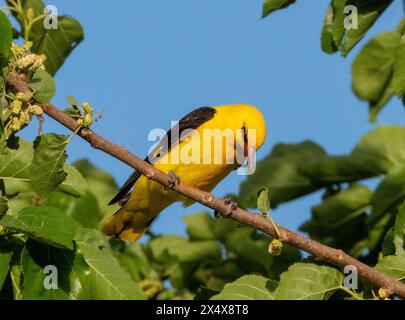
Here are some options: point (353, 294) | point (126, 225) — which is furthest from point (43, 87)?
point (126, 225)

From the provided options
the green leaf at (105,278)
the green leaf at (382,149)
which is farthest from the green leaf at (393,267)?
the green leaf at (382,149)

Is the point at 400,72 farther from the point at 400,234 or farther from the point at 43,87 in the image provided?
the point at 43,87

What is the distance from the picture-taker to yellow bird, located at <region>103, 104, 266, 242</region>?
5.86 m

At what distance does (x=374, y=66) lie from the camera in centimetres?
548

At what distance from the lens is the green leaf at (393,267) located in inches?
143

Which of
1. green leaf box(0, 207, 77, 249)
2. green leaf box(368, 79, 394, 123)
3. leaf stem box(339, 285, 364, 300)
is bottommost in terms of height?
leaf stem box(339, 285, 364, 300)

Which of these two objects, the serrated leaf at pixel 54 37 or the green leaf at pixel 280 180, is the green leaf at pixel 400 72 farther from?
the serrated leaf at pixel 54 37

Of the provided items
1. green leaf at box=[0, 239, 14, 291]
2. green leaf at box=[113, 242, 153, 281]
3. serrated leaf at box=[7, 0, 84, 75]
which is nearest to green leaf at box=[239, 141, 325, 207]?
green leaf at box=[113, 242, 153, 281]

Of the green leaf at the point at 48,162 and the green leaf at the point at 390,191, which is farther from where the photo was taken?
the green leaf at the point at 390,191

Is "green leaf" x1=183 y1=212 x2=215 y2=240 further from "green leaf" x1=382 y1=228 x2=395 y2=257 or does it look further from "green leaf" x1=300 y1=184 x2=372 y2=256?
"green leaf" x1=382 y1=228 x2=395 y2=257

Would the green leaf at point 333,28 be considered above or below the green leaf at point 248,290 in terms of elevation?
above

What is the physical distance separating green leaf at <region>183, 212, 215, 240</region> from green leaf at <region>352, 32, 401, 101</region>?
1.67 meters

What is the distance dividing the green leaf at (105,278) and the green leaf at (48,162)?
15.0 inches
